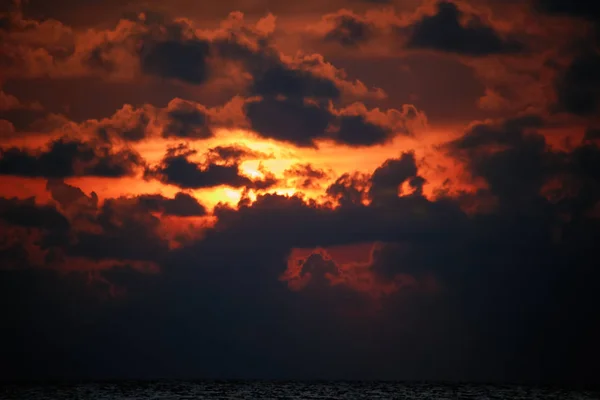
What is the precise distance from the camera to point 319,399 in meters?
196

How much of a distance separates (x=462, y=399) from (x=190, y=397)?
62.7 metres

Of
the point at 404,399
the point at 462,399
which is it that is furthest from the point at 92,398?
the point at 462,399

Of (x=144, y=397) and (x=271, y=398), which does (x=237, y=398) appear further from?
(x=144, y=397)

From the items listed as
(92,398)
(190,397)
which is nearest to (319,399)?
→ (190,397)

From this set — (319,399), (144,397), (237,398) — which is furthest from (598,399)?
(144,397)

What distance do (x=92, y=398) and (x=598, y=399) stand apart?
116 metres

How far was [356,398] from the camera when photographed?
196375mm

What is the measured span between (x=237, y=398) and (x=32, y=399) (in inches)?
1819

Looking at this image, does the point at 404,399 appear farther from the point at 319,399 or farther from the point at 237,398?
the point at 237,398

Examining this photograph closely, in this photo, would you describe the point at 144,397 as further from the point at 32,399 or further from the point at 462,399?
the point at 462,399

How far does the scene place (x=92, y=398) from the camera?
639 feet

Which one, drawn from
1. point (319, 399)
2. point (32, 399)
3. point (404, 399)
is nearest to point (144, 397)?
point (32, 399)

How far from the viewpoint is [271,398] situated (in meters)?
197

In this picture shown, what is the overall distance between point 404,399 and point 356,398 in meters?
11.8
